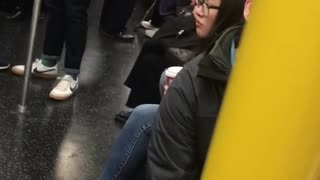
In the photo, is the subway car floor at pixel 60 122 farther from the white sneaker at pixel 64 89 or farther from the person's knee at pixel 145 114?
the person's knee at pixel 145 114

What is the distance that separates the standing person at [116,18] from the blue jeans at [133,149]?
8.23ft

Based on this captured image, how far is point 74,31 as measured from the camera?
292 cm

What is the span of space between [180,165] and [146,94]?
1350 mm

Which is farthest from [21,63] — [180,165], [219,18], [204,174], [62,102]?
[204,174]

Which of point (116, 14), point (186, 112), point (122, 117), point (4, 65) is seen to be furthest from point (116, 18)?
point (186, 112)

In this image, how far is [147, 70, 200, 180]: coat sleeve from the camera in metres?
1.36

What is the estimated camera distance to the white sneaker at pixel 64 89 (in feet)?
9.59

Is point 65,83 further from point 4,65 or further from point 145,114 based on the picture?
point 145,114

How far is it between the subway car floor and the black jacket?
990mm

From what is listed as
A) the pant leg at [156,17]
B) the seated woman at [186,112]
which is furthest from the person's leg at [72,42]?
A: the pant leg at [156,17]

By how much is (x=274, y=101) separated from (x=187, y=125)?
989 millimetres

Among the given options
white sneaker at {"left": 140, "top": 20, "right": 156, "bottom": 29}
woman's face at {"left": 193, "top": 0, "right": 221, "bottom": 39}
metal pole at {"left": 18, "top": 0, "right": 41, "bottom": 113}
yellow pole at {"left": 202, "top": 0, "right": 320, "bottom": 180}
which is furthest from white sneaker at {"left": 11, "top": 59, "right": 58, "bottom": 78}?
yellow pole at {"left": 202, "top": 0, "right": 320, "bottom": 180}

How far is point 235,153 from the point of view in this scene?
1.28 feet

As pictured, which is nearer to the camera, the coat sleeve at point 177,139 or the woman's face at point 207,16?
the coat sleeve at point 177,139
